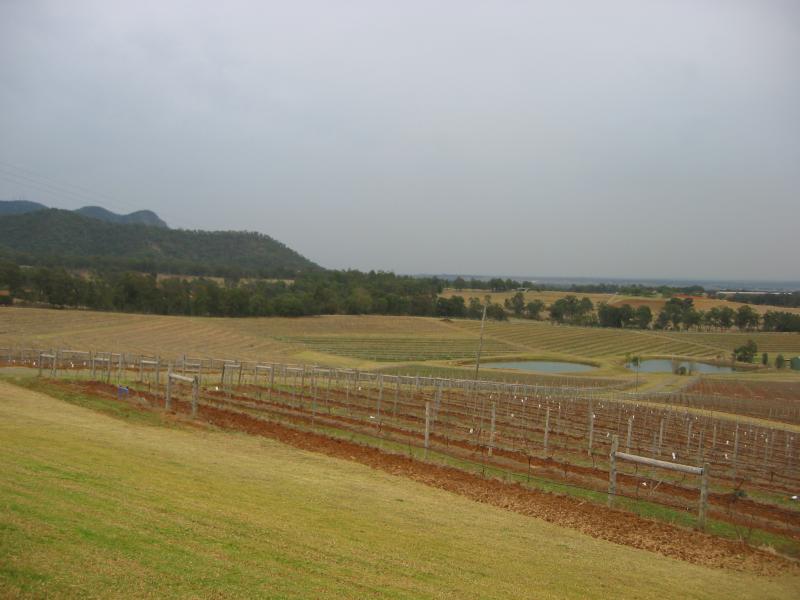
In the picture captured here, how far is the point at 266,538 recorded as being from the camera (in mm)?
8641

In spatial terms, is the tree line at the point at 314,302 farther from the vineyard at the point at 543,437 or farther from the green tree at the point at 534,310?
the vineyard at the point at 543,437

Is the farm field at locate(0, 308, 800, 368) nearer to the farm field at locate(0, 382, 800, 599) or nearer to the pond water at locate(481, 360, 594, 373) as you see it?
the pond water at locate(481, 360, 594, 373)

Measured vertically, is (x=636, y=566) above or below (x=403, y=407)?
above

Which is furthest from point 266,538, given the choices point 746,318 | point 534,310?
point 534,310

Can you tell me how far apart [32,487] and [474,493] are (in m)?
10.2

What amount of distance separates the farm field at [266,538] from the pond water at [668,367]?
78.1 m

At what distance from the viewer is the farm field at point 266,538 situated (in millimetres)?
6738

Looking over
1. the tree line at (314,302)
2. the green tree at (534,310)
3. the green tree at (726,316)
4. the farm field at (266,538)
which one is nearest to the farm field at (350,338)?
the tree line at (314,302)

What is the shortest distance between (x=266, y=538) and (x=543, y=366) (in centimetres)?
7804

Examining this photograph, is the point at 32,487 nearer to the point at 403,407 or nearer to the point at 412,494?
the point at 412,494

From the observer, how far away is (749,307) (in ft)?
408

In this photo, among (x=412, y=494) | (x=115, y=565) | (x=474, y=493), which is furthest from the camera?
(x=474, y=493)

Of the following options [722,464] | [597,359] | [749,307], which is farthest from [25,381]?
[749,307]

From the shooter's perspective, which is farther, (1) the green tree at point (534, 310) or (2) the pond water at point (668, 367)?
(1) the green tree at point (534, 310)
